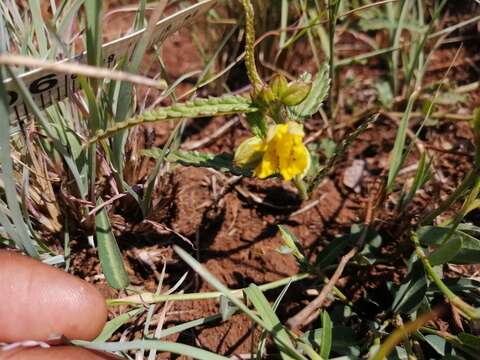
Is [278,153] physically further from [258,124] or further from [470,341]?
[470,341]

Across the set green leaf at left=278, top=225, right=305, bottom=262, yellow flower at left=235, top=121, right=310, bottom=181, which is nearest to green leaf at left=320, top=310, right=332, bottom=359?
green leaf at left=278, top=225, right=305, bottom=262

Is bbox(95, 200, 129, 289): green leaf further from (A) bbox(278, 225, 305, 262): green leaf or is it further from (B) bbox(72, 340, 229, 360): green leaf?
(A) bbox(278, 225, 305, 262): green leaf

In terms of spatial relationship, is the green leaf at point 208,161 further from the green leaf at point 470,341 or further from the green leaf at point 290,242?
the green leaf at point 470,341

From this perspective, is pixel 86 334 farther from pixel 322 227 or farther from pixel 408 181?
pixel 408 181

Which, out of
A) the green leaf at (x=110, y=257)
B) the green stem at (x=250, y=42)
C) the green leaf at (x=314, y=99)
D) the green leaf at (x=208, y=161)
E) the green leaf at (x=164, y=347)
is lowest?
the green leaf at (x=164, y=347)

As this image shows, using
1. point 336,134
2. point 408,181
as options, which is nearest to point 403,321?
point 408,181

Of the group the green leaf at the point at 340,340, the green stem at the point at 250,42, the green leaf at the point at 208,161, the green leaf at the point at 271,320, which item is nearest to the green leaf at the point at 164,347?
the green leaf at the point at 271,320

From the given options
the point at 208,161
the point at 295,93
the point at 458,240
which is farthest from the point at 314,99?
the point at 458,240
